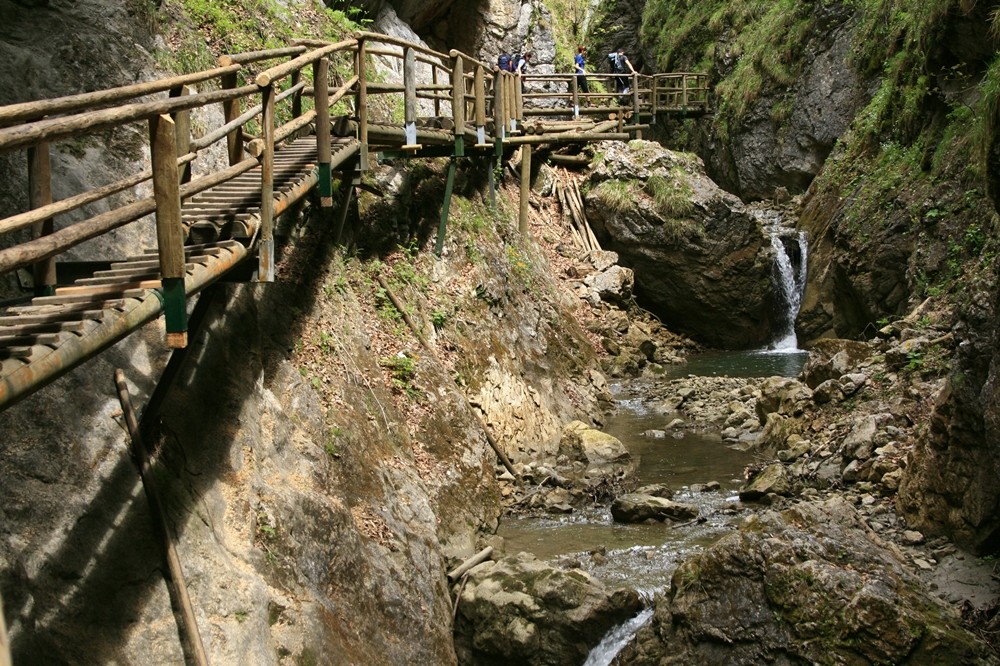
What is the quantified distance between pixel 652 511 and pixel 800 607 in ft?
11.2

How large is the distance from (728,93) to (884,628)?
23043mm

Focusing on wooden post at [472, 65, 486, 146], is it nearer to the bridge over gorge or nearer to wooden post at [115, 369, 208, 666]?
the bridge over gorge

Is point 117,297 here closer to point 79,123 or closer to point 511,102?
point 79,123

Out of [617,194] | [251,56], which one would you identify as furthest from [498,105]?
[251,56]

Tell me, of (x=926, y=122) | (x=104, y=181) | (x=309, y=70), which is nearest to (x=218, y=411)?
(x=104, y=181)

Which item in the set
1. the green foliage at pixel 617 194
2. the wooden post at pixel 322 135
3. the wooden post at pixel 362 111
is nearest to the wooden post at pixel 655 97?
the green foliage at pixel 617 194

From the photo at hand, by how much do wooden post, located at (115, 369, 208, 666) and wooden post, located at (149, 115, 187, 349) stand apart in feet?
4.24

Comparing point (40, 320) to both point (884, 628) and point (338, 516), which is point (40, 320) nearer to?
point (338, 516)

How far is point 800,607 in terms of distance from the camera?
6.44 metres

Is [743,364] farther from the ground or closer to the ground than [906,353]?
closer to the ground

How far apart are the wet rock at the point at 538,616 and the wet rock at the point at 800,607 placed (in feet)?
1.49

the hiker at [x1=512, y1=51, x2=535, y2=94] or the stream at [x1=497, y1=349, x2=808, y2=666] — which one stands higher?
the hiker at [x1=512, y1=51, x2=535, y2=94]

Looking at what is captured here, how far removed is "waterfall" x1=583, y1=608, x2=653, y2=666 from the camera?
738cm

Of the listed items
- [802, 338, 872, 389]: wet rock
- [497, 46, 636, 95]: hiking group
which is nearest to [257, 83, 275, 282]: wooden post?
[802, 338, 872, 389]: wet rock
